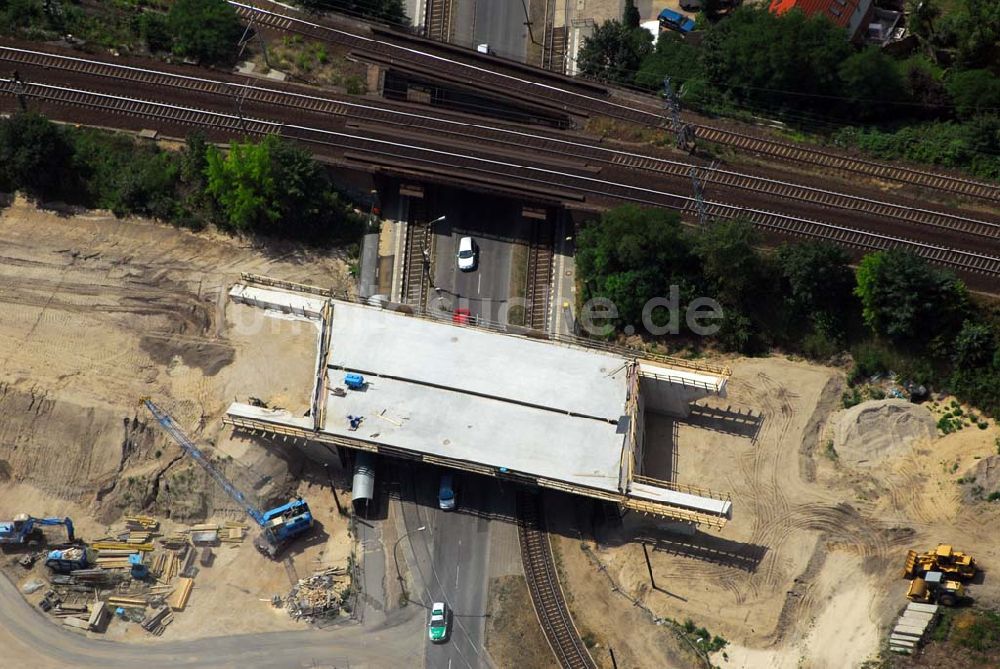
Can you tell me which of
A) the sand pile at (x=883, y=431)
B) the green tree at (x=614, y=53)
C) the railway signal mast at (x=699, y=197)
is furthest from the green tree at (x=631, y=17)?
the sand pile at (x=883, y=431)

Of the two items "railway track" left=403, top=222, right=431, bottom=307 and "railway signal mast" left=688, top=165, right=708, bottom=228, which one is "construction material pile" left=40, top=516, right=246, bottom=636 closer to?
"railway track" left=403, top=222, right=431, bottom=307

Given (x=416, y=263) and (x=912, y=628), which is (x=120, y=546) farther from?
(x=912, y=628)

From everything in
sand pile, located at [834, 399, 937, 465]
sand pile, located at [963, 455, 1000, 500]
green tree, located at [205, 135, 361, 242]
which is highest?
green tree, located at [205, 135, 361, 242]

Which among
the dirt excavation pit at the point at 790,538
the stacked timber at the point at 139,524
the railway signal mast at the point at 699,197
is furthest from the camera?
the railway signal mast at the point at 699,197

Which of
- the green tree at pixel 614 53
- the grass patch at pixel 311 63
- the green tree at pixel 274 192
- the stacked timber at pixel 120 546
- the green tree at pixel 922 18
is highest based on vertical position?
the green tree at pixel 922 18

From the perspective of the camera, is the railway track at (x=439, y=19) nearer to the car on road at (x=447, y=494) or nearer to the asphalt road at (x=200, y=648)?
the car on road at (x=447, y=494)

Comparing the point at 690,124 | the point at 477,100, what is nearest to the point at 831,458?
the point at 690,124

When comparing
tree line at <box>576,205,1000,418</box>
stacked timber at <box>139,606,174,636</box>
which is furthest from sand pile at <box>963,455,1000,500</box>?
stacked timber at <box>139,606,174,636</box>
